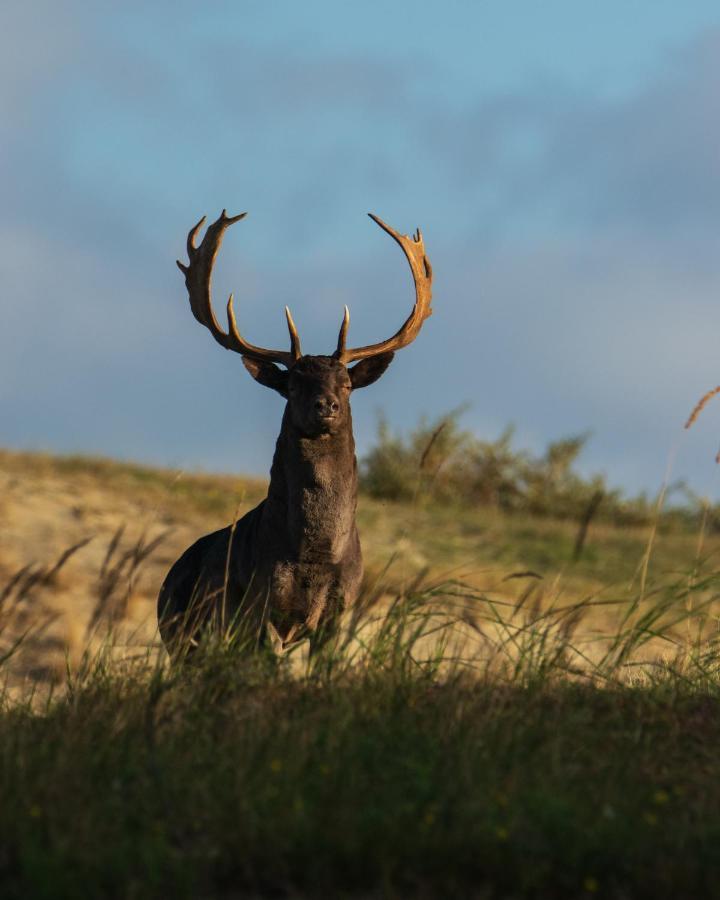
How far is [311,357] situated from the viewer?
8273mm

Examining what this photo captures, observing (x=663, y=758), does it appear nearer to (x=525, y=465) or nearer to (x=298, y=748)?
(x=298, y=748)

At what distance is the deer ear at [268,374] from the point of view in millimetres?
8492

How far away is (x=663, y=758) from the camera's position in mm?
Result: 6285

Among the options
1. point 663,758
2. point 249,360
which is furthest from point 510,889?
point 249,360

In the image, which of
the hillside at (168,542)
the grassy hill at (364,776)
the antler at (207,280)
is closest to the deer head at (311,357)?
the antler at (207,280)

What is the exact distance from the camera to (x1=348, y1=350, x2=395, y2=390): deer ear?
8.46m

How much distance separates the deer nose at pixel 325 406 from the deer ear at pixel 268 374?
0.72m

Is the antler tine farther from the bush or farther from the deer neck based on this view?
the bush

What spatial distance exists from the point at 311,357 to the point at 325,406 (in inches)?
22.9

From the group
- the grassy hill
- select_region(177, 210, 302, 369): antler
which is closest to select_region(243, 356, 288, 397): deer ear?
select_region(177, 210, 302, 369): antler

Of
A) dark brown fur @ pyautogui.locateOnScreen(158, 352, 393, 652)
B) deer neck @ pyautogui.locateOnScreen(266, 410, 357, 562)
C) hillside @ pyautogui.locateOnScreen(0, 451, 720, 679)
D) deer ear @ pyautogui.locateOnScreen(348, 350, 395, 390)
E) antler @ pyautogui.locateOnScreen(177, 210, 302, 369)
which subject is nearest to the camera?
dark brown fur @ pyautogui.locateOnScreen(158, 352, 393, 652)

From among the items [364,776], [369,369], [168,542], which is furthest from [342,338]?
[168,542]

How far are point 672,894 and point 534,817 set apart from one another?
602 mm

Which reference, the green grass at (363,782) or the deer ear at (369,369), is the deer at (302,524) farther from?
the green grass at (363,782)
